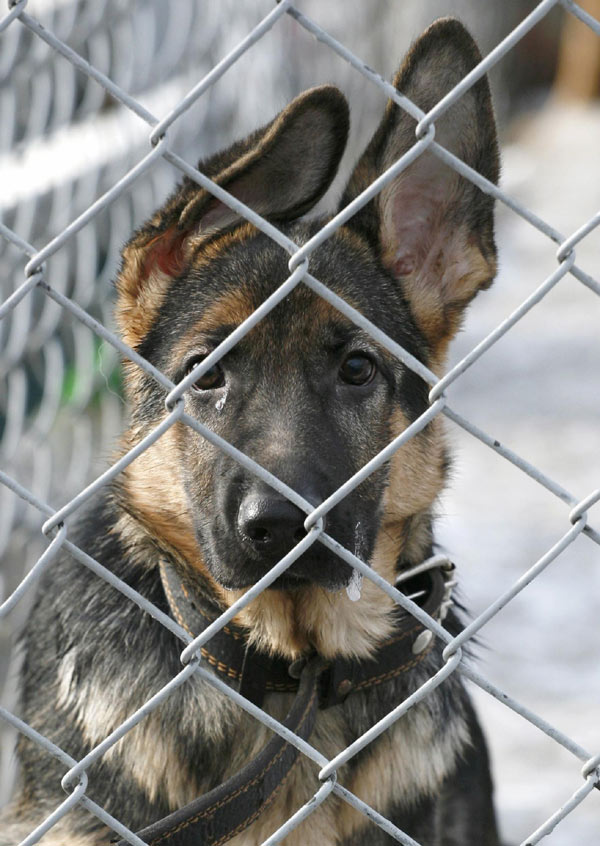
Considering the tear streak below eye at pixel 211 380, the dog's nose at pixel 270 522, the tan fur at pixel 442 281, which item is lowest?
the dog's nose at pixel 270 522

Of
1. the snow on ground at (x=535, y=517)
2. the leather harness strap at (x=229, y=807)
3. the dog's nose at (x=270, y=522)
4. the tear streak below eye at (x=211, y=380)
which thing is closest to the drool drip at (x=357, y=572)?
the dog's nose at (x=270, y=522)

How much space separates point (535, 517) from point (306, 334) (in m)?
3.13

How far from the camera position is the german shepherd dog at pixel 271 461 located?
7.63 feet

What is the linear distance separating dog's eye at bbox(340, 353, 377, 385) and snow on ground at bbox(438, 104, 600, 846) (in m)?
0.46

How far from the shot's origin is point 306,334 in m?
2.52

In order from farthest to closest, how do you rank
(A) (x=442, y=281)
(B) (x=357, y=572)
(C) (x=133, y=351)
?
1. (A) (x=442, y=281)
2. (B) (x=357, y=572)
3. (C) (x=133, y=351)

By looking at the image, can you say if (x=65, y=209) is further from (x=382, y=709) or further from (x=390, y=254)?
(x=382, y=709)

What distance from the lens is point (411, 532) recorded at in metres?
2.72

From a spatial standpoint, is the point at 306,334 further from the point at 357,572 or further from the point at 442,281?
the point at 357,572

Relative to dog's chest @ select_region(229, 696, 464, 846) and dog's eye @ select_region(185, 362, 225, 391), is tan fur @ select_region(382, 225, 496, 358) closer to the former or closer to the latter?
dog's eye @ select_region(185, 362, 225, 391)

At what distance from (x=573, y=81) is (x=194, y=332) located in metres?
11.0

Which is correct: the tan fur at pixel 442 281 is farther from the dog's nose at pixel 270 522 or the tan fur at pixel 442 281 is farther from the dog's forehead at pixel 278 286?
the dog's nose at pixel 270 522

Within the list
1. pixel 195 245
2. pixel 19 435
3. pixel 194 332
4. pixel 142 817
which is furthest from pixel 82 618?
pixel 19 435

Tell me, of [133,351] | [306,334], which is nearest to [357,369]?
[306,334]
